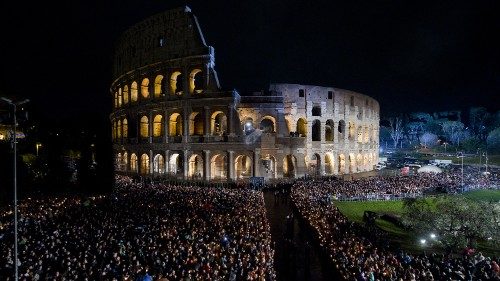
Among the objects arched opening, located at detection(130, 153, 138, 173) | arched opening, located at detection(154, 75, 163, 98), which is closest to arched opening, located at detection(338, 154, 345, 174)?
arched opening, located at detection(154, 75, 163, 98)

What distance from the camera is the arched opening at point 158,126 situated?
143 feet

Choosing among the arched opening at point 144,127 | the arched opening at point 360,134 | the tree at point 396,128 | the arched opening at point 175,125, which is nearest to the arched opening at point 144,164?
the arched opening at point 144,127

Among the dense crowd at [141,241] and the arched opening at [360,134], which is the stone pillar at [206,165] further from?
the arched opening at [360,134]

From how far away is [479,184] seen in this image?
114 feet

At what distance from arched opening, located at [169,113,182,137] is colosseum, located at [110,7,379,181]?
0.40ft

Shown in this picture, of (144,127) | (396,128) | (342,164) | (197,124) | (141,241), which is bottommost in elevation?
(141,241)

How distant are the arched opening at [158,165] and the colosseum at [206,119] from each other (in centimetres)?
12

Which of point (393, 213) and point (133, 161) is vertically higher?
point (133, 161)

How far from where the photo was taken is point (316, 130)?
48.3m

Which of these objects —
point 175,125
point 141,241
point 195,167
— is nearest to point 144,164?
point 175,125

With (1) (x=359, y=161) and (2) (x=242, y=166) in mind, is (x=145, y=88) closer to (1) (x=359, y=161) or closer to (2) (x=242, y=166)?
(2) (x=242, y=166)

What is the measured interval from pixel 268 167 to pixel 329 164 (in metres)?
9.37

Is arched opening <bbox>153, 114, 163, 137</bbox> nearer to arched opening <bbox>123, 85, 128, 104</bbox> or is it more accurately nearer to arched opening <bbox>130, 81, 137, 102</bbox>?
arched opening <bbox>130, 81, 137, 102</bbox>

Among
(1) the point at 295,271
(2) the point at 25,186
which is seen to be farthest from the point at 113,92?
→ (1) the point at 295,271
